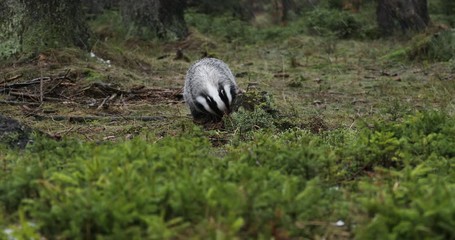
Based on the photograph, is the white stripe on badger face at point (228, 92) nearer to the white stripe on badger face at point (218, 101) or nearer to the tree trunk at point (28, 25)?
the white stripe on badger face at point (218, 101)

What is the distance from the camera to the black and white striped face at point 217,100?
7699 millimetres

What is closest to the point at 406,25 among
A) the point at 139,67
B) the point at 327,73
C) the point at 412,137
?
the point at 327,73

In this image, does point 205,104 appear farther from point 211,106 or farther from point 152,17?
point 152,17

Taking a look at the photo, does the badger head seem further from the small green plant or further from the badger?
the small green plant

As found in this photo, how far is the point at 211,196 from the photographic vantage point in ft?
11.2

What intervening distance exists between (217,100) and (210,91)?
0.26 m

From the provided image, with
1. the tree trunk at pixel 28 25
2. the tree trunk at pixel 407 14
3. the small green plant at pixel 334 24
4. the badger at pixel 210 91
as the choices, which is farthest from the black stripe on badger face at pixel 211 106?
the small green plant at pixel 334 24

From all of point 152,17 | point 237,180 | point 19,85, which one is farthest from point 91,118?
point 152,17

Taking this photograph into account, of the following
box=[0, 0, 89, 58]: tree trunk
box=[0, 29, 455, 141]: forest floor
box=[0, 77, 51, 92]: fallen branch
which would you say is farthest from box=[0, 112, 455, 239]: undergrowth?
box=[0, 0, 89, 58]: tree trunk

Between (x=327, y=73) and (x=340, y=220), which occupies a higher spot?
(x=340, y=220)

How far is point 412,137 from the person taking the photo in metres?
5.18

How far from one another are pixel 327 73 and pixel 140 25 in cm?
628

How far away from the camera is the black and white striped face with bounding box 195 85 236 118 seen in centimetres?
770

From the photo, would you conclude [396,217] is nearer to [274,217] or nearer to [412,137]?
[274,217]
